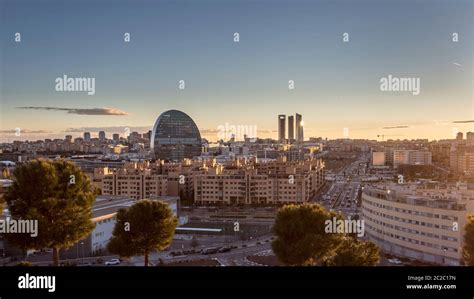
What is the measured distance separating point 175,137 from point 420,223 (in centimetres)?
2123

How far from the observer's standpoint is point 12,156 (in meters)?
18.9

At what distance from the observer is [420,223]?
6922 millimetres

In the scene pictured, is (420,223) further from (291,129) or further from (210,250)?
(291,129)

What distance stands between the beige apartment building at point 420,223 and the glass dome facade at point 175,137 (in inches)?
754

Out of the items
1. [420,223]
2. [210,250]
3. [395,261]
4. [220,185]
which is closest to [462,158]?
[220,185]

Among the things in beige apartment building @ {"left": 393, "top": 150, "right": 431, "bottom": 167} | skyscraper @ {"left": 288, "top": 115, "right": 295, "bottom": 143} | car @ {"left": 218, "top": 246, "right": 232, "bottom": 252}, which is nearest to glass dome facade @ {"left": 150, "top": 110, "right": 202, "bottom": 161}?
skyscraper @ {"left": 288, "top": 115, "right": 295, "bottom": 143}

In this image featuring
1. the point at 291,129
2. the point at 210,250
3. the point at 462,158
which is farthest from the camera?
the point at 291,129

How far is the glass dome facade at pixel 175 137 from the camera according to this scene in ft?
86.8

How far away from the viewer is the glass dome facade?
86.8ft

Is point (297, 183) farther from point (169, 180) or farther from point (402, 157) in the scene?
point (402, 157)

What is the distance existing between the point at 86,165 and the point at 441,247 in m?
15.9

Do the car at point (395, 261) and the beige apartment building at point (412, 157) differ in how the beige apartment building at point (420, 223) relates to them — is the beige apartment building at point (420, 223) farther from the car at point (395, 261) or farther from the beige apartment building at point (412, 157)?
the beige apartment building at point (412, 157)

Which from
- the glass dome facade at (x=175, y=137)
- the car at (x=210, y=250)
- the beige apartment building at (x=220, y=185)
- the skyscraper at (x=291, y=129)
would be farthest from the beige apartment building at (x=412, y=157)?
the car at (x=210, y=250)

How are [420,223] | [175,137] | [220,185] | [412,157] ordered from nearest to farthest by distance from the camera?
[420,223], [220,185], [412,157], [175,137]
